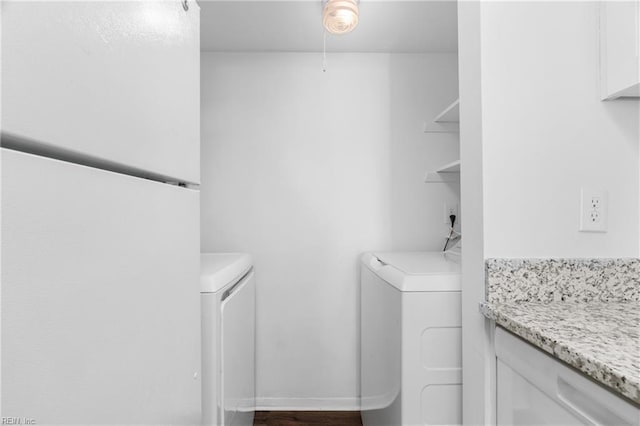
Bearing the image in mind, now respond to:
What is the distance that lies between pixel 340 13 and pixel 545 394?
4.94ft

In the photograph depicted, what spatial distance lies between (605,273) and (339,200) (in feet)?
4.67

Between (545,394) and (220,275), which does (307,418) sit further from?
(545,394)

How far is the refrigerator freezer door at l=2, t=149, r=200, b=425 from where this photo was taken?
0.33 metres

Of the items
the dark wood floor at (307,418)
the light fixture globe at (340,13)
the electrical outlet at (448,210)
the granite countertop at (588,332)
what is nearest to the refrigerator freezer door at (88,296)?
the granite countertop at (588,332)

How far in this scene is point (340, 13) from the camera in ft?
5.08

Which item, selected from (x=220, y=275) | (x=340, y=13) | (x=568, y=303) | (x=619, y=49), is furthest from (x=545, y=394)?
(x=340, y=13)

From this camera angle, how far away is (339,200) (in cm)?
222

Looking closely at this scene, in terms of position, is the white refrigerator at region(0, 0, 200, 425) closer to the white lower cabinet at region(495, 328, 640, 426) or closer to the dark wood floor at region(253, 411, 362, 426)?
the white lower cabinet at region(495, 328, 640, 426)

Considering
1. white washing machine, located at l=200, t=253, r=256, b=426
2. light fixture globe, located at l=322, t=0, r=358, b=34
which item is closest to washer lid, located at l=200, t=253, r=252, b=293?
white washing machine, located at l=200, t=253, r=256, b=426

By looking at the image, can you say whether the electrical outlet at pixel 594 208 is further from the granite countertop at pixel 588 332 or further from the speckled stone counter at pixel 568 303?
the granite countertop at pixel 588 332

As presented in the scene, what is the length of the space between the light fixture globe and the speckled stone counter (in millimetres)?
1171

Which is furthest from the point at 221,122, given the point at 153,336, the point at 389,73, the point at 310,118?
the point at 153,336

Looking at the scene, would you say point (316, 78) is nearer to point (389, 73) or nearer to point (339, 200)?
point (389, 73)

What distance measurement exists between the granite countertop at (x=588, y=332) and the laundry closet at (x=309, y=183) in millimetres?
1285
